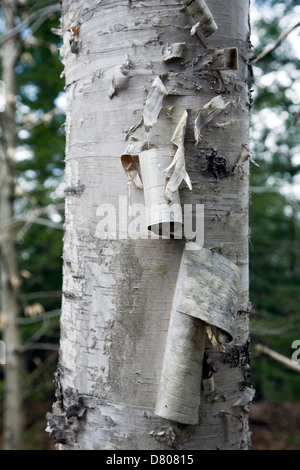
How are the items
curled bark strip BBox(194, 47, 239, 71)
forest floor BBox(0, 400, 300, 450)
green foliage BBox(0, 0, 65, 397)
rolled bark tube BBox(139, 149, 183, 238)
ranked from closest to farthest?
rolled bark tube BBox(139, 149, 183, 238) → curled bark strip BBox(194, 47, 239, 71) → green foliage BBox(0, 0, 65, 397) → forest floor BBox(0, 400, 300, 450)

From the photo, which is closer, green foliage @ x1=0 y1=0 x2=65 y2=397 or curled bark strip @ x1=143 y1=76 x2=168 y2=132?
curled bark strip @ x1=143 y1=76 x2=168 y2=132

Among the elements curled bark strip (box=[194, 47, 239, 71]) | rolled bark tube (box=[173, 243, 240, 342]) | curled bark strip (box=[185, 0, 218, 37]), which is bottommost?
rolled bark tube (box=[173, 243, 240, 342])

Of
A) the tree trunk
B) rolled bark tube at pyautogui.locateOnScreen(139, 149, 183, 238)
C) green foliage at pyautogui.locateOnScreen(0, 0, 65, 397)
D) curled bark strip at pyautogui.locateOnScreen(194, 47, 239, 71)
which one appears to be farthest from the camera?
green foliage at pyautogui.locateOnScreen(0, 0, 65, 397)

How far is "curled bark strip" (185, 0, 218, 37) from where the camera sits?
3.22 feet

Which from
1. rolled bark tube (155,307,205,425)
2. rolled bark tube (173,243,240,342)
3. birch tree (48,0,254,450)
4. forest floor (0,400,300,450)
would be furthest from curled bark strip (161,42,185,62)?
forest floor (0,400,300,450)

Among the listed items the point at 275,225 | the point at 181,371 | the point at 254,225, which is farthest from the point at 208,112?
the point at 275,225

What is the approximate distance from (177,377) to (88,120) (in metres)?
0.71

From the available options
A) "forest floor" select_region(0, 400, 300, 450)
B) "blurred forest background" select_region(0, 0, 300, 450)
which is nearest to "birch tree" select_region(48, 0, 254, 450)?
"blurred forest background" select_region(0, 0, 300, 450)

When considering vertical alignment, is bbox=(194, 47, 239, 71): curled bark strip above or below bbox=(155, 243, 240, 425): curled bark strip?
above

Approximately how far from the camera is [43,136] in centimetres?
616

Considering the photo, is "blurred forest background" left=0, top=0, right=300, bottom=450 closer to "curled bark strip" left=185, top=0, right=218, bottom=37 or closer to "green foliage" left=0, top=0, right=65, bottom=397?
"green foliage" left=0, top=0, right=65, bottom=397

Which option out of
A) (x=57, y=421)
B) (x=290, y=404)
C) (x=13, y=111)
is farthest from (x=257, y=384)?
(x=57, y=421)

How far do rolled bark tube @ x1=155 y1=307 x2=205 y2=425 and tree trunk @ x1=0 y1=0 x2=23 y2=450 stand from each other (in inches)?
152

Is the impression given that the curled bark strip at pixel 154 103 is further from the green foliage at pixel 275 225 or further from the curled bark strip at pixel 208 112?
the green foliage at pixel 275 225
